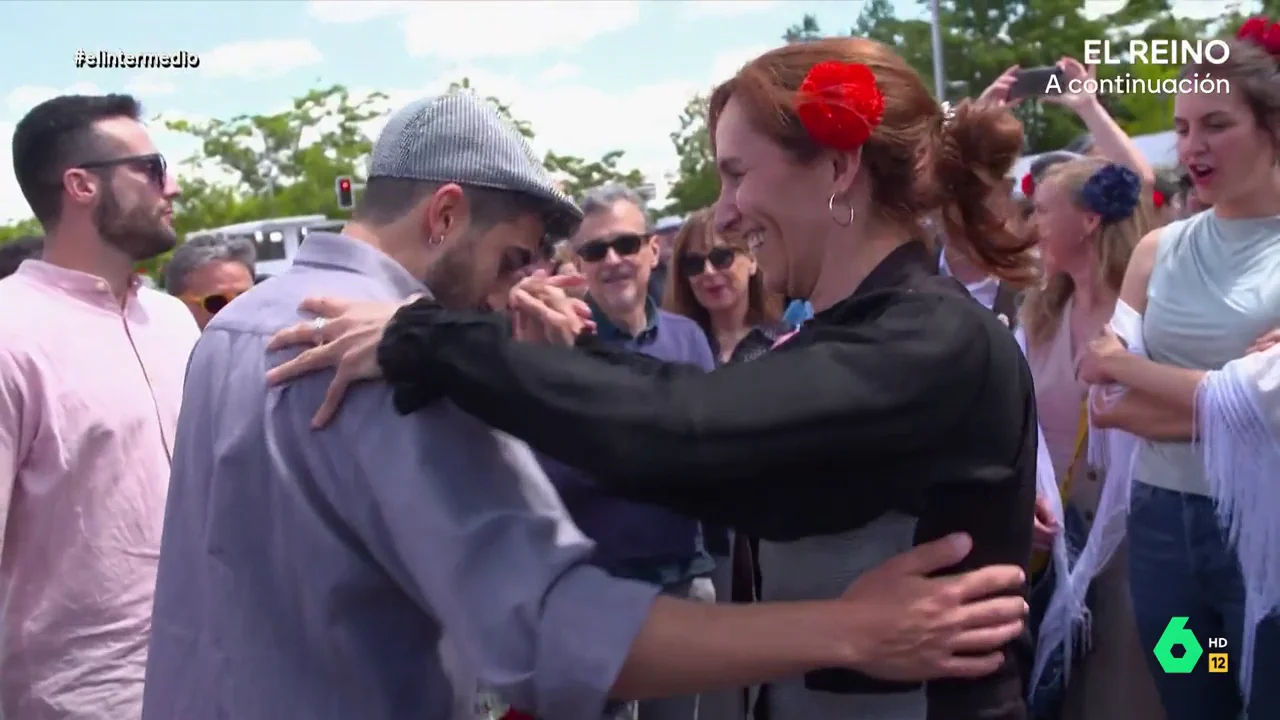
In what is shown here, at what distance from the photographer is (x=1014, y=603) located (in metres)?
1.52

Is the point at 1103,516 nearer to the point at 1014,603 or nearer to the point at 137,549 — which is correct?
the point at 1014,603

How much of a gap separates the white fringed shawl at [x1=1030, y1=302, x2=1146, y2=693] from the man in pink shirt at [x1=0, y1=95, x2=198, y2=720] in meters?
2.49

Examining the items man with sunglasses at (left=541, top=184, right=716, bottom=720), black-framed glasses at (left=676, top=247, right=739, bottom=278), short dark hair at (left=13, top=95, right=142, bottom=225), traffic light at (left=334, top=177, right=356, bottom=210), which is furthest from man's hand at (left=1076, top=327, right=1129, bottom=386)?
traffic light at (left=334, top=177, right=356, bottom=210)

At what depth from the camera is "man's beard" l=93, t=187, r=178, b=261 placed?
10.7 ft

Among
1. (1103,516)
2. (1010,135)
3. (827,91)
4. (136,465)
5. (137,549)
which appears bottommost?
(1103,516)

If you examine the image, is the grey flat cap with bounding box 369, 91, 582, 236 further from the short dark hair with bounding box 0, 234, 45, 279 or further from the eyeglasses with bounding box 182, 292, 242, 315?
the short dark hair with bounding box 0, 234, 45, 279

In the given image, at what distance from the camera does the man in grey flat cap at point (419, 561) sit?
1.34 meters

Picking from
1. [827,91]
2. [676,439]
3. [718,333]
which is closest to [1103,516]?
[718,333]

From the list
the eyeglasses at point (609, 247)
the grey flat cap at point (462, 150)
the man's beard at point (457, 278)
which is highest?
the grey flat cap at point (462, 150)

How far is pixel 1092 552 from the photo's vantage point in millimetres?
3477

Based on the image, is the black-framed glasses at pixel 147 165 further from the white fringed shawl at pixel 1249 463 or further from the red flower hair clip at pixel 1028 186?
the red flower hair clip at pixel 1028 186

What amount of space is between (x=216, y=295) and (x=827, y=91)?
4.22 meters

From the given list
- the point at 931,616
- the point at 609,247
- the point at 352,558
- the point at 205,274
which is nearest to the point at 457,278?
the point at 352,558
